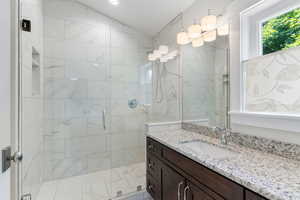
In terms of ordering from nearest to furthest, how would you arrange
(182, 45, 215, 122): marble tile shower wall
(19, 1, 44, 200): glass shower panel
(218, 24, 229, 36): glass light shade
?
(19, 1, 44, 200): glass shower panel, (218, 24, 229, 36): glass light shade, (182, 45, 215, 122): marble tile shower wall

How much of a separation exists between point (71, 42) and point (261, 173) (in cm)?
270

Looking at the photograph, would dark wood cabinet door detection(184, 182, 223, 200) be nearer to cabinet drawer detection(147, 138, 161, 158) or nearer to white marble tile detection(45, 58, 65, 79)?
cabinet drawer detection(147, 138, 161, 158)

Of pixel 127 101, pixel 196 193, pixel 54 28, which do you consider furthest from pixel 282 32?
pixel 54 28

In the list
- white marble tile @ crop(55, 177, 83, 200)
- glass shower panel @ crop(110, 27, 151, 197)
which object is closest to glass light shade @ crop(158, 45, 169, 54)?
glass shower panel @ crop(110, 27, 151, 197)

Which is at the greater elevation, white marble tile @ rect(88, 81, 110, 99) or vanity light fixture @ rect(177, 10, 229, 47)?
vanity light fixture @ rect(177, 10, 229, 47)

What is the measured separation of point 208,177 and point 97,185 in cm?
180

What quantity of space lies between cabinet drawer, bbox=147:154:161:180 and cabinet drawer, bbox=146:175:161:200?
2.2 inches

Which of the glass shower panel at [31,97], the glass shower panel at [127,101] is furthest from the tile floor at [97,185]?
the glass shower panel at [31,97]

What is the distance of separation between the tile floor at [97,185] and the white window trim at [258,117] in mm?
1503

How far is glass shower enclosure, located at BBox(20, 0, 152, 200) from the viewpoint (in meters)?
2.16

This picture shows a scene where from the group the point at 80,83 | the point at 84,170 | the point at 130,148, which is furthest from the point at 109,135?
the point at 80,83

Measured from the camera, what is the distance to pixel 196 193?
1047 millimetres

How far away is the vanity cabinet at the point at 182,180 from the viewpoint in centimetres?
83

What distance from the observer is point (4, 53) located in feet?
2.29
